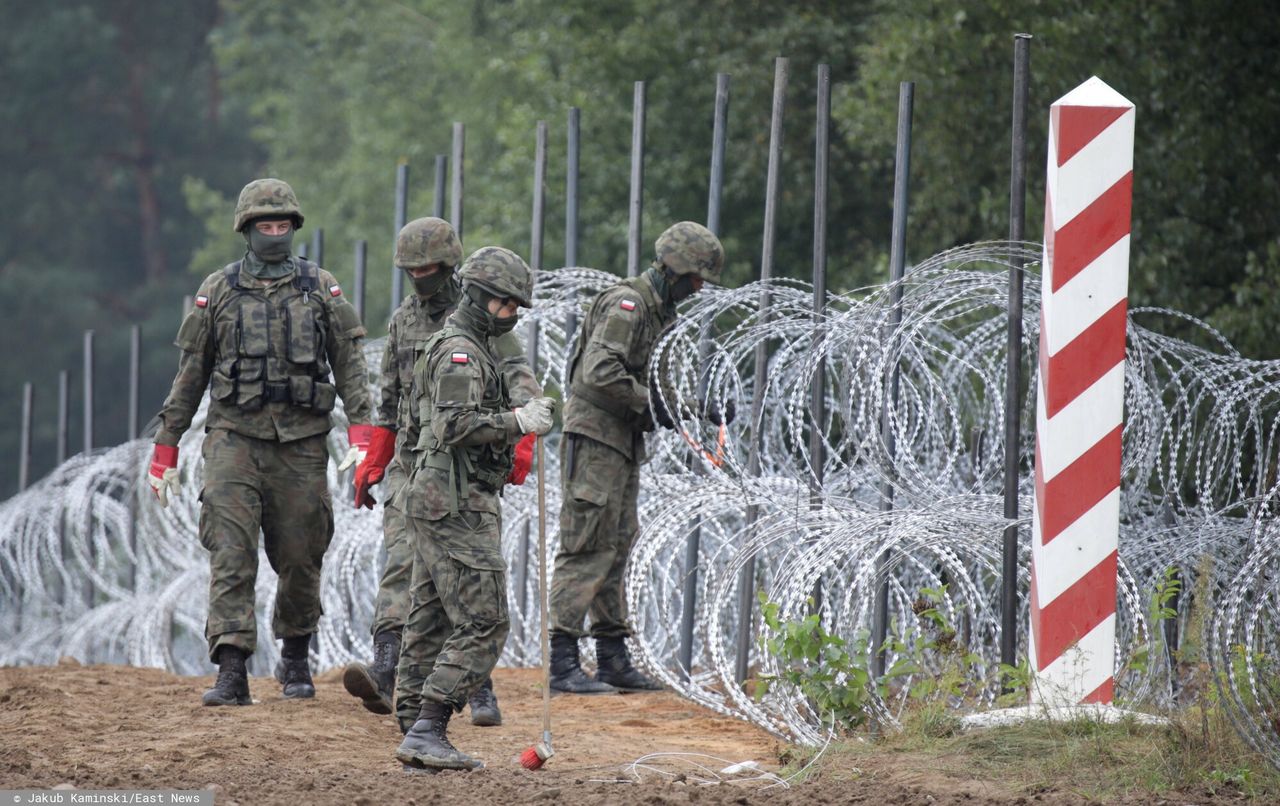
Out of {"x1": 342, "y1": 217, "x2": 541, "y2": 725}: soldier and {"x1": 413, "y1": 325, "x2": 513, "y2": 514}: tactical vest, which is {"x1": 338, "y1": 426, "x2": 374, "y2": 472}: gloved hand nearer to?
{"x1": 342, "y1": 217, "x2": 541, "y2": 725}: soldier

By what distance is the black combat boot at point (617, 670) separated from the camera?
8.91 meters

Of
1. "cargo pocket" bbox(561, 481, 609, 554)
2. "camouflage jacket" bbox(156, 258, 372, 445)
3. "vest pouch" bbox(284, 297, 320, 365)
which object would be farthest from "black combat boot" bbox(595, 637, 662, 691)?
"vest pouch" bbox(284, 297, 320, 365)

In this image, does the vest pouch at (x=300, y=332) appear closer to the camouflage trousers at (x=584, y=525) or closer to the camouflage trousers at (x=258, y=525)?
the camouflage trousers at (x=258, y=525)

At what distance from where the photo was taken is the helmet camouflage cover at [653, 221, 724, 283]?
8336 mm

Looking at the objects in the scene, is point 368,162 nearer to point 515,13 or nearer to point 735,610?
point 515,13

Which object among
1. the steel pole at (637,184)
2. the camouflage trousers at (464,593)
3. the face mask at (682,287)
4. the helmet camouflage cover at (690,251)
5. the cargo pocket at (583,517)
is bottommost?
the camouflage trousers at (464,593)

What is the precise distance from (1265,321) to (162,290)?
28.9 m

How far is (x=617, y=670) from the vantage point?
8.91 meters

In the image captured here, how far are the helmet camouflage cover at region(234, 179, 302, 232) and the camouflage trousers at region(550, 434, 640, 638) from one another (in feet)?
5.34

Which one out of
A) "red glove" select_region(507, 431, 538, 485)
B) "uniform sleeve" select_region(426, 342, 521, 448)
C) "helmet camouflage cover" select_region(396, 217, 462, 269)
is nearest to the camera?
"uniform sleeve" select_region(426, 342, 521, 448)

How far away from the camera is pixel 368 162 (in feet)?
101

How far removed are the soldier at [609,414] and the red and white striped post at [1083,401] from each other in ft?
6.71

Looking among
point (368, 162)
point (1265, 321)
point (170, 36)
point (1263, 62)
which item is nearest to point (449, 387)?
point (1265, 321)

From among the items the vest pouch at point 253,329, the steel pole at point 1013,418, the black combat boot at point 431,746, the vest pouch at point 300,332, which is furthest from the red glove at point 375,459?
the steel pole at point 1013,418
